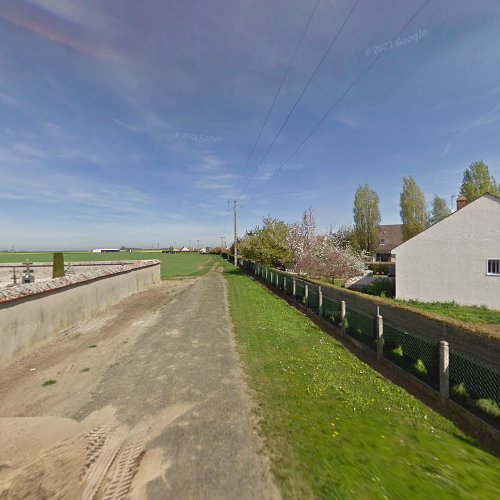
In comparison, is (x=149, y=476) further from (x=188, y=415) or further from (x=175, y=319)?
(x=175, y=319)

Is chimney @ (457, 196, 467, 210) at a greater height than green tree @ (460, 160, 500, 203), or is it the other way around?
green tree @ (460, 160, 500, 203)

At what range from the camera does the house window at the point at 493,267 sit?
49.6ft

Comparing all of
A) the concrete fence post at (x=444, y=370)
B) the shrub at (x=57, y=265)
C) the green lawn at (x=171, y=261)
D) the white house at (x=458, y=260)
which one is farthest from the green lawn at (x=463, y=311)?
the green lawn at (x=171, y=261)

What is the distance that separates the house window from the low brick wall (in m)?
21.6

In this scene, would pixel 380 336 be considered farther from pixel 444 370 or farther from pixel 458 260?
pixel 458 260

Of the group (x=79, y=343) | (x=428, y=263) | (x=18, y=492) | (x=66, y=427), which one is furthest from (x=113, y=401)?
(x=428, y=263)

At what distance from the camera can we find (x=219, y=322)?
11203mm

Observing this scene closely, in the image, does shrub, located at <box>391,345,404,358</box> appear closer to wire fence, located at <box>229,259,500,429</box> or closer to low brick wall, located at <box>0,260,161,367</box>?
wire fence, located at <box>229,259,500,429</box>

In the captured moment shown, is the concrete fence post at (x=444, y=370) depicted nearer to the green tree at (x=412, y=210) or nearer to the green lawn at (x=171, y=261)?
the green lawn at (x=171, y=261)

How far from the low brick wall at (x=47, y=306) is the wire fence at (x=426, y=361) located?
404 inches

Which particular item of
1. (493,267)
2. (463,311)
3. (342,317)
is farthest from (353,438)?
(493,267)

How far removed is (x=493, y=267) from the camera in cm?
1529

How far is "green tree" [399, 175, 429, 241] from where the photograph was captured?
3950 cm

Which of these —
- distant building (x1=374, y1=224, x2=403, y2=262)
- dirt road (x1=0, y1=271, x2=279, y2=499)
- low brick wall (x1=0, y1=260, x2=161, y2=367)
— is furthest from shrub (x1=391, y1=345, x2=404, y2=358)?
distant building (x1=374, y1=224, x2=403, y2=262)
